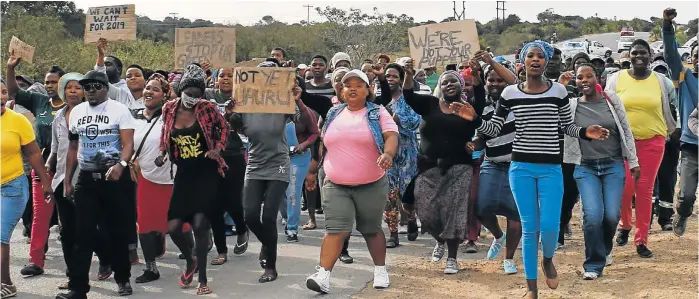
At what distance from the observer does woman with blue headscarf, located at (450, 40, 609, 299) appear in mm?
6945

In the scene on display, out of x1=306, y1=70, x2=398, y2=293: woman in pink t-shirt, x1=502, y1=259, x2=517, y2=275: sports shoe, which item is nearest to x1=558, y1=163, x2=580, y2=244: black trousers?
x1=502, y1=259, x2=517, y2=275: sports shoe

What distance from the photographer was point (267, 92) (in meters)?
8.09

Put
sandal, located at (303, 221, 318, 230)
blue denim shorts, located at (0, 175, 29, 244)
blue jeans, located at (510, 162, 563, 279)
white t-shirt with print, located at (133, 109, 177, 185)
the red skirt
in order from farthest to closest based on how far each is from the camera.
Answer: sandal, located at (303, 221, 318, 230) → white t-shirt with print, located at (133, 109, 177, 185) → the red skirt → blue denim shorts, located at (0, 175, 29, 244) → blue jeans, located at (510, 162, 563, 279)

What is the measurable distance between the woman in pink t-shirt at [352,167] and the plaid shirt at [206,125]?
922 millimetres

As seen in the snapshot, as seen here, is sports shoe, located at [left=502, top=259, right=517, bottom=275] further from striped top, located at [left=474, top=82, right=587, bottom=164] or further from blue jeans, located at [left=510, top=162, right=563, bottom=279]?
striped top, located at [left=474, top=82, right=587, bottom=164]

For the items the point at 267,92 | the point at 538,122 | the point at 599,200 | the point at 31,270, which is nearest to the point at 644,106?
the point at 599,200

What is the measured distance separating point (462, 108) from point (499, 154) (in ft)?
3.78

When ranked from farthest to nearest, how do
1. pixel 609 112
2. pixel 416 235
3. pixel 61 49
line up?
1. pixel 61 49
2. pixel 416 235
3. pixel 609 112

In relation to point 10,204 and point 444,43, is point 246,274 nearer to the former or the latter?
point 10,204

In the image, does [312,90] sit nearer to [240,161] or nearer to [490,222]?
[240,161]

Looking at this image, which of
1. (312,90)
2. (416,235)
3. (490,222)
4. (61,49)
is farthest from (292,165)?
(61,49)

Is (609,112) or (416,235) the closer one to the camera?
(609,112)

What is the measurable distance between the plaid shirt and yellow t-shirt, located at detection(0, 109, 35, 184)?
3.90 ft

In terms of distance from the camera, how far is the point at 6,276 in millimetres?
7688
